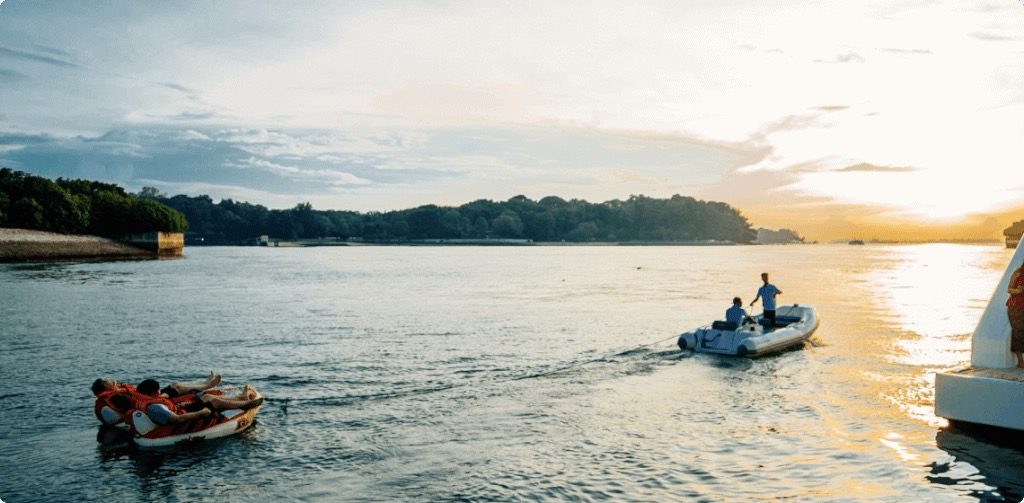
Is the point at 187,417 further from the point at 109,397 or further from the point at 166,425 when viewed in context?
the point at 109,397

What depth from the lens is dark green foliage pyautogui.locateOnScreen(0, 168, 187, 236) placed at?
389 feet

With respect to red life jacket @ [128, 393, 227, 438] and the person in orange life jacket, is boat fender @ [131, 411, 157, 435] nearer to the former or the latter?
red life jacket @ [128, 393, 227, 438]

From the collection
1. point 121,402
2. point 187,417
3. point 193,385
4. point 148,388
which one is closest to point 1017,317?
point 187,417

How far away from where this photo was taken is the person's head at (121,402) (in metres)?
16.0

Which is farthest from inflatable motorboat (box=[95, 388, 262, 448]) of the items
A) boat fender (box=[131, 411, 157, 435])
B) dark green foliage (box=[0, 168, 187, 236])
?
dark green foliage (box=[0, 168, 187, 236])

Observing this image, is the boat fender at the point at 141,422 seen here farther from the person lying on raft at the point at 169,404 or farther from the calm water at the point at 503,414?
the calm water at the point at 503,414

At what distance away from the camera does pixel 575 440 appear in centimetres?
1599

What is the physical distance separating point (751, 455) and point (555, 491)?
14.6 ft

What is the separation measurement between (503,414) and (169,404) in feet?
24.6

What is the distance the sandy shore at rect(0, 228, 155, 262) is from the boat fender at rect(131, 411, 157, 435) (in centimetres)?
11606

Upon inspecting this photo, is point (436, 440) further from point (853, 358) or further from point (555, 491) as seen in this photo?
point (853, 358)

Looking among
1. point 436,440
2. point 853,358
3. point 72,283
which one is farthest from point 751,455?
point 72,283

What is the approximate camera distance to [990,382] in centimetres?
1427

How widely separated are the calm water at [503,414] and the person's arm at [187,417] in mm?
628
